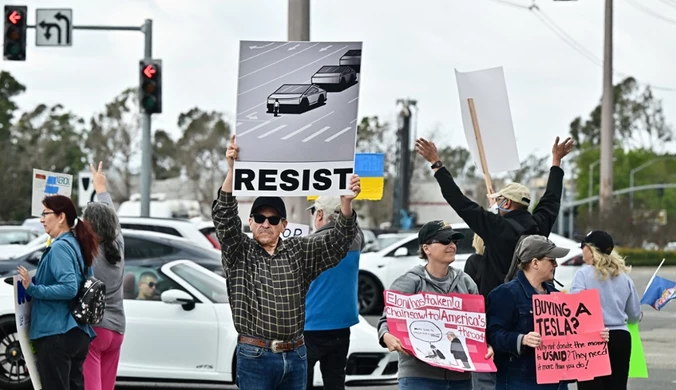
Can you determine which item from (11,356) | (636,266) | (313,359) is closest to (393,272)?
(11,356)

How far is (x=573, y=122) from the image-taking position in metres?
116

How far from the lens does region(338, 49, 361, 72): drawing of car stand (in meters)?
6.36

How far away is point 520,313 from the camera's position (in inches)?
242

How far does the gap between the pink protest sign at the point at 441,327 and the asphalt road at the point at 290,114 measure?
2.84 ft

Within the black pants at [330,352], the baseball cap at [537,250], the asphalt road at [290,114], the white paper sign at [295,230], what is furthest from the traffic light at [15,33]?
the baseball cap at [537,250]

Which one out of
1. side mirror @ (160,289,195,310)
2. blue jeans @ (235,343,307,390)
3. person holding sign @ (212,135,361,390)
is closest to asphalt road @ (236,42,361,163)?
person holding sign @ (212,135,361,390)

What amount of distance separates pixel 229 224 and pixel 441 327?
49.8 inches

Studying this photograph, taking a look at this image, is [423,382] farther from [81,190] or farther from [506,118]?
[81,190]

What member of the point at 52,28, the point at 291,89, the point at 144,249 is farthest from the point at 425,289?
the point at 52,28

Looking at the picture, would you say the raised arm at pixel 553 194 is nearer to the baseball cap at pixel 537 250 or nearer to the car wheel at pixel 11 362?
the baseball cap at pixel 537 250

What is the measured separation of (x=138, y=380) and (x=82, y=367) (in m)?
3.53

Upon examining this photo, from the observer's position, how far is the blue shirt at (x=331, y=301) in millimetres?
8133

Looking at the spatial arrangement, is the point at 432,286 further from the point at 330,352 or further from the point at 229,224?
the point at 330,352

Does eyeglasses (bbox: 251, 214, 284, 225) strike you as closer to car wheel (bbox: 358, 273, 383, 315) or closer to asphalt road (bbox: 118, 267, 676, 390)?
asphalt road (bbox: 118, 267, 676, 390)
